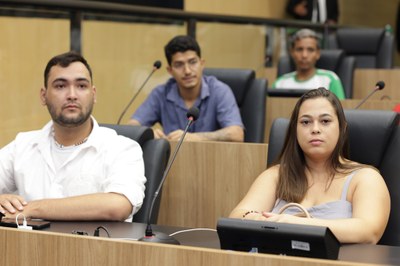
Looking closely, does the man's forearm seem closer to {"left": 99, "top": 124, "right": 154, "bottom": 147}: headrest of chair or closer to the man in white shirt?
the man in white shirt

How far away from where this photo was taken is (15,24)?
4.80m

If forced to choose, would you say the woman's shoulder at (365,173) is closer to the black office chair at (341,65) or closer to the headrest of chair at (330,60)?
the black office chair at (341,65)

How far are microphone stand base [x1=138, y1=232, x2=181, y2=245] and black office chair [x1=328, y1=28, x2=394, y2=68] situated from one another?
605cm

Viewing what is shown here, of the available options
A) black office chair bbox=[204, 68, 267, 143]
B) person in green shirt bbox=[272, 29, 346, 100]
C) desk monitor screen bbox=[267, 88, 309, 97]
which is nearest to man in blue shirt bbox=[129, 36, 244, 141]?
black office chair bbox=[204, 68, 267, 143]

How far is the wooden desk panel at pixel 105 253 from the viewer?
6.53 feet

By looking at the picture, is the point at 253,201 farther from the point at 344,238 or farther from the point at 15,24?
the point at 15,24

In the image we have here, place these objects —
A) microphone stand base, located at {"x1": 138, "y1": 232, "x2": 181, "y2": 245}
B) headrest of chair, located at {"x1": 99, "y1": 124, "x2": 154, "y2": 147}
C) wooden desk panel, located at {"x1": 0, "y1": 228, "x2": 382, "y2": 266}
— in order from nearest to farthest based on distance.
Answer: wooden desk panel, located at {"x1": 0, "y1": 228, "x2": 382, "y2": 266} → microphone stand base, located at {"x1": 138, "y1": 232, "x2": 181, "y2": 245} → headrest of chair, located at {"x1": 99, "y1": 124, "x2": 154, "y2": 147}

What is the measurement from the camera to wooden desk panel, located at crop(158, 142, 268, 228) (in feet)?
12.6

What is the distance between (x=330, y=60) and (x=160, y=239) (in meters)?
4.72

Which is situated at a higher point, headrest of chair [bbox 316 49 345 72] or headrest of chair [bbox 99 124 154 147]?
headrest of chair [bbox 316 49 345 72]

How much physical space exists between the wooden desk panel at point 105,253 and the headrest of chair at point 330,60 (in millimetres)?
4985

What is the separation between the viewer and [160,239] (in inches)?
101

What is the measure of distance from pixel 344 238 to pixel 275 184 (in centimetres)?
57

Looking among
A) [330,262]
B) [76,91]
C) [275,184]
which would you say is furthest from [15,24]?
[330,262]
